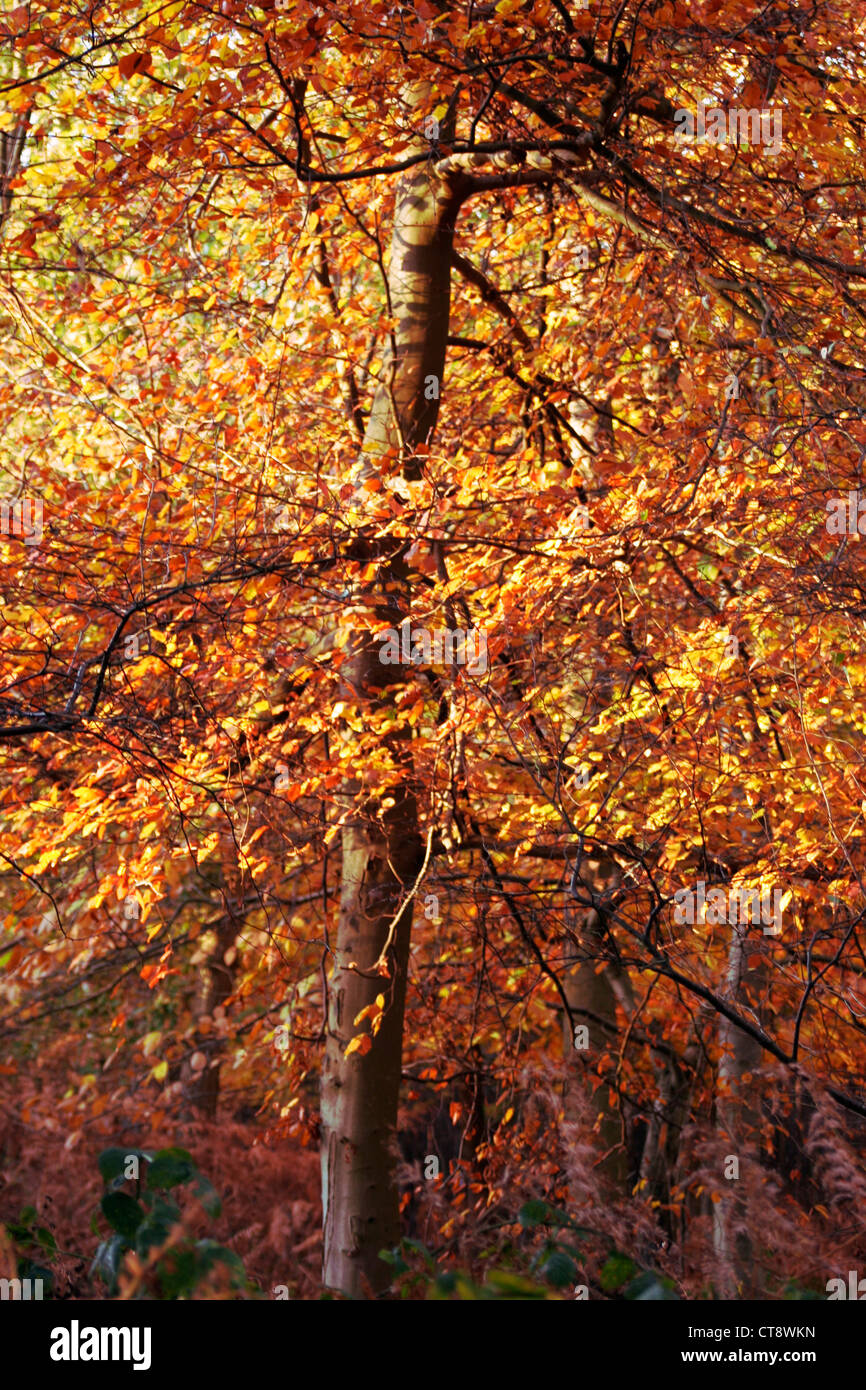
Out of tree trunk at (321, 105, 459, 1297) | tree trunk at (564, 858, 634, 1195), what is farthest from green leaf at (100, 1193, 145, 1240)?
tree trunk at (564, 858, 634, 1195)

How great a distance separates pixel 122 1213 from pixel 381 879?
14.9 feet

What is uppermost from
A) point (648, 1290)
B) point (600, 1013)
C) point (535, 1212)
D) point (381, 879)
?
point (381, 879)

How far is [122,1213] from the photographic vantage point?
10.0 feet

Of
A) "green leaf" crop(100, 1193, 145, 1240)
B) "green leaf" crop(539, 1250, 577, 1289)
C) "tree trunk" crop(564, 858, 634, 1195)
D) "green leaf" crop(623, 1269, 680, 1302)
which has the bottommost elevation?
"green leaf" crop(623, 1269, 680, 1302)

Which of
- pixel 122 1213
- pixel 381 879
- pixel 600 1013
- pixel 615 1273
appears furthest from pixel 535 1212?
pixel 600 1013

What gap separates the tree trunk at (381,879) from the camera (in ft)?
23.4

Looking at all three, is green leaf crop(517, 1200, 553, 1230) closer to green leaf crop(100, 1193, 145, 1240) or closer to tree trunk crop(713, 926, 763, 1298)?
tree trunk crop(713, 926, 763, 1298)

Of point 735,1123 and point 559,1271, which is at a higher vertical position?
point 735,1123

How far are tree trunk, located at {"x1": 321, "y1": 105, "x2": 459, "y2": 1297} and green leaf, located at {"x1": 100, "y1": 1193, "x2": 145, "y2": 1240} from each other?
392 centimetres

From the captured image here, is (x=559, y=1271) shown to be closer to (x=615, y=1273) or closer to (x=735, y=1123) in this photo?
(x=615, y=1273)

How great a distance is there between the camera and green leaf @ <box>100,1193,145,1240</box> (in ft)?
9.91

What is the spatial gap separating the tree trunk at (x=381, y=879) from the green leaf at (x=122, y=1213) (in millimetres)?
3923

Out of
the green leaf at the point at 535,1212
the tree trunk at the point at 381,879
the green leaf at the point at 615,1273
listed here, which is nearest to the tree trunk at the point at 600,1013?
the tree trunk at the point at 381,879

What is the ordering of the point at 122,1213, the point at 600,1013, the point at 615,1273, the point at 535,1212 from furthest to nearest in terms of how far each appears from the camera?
the point at 600,1013, the point at 535,1212, the point at 615,1273, the point at 122,1213
